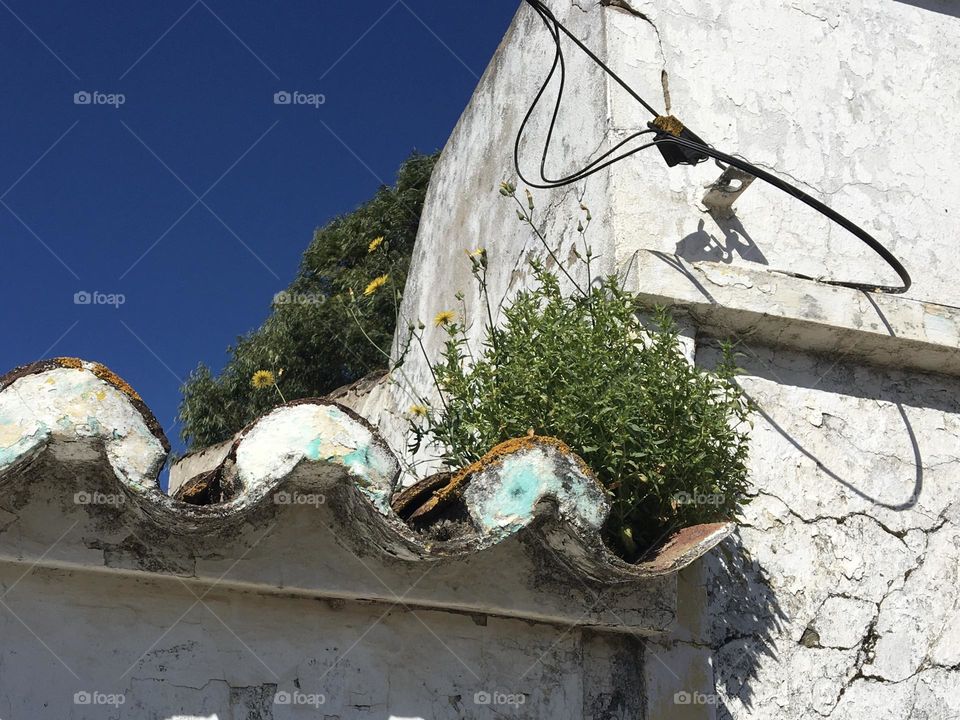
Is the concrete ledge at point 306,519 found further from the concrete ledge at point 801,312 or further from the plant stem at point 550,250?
the plant stem at point 550,250

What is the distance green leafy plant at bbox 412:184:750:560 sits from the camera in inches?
125

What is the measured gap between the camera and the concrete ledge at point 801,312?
145 inches

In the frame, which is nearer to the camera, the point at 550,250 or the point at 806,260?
the point at 806,260

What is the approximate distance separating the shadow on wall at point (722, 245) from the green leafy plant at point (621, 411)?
49 cm

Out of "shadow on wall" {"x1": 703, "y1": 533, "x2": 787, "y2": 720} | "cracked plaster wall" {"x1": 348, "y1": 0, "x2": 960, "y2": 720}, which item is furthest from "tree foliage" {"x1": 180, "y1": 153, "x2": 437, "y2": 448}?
"shadow on wall" {"x1": 703, "y1": 533, "x2": 787, "y2": 720}

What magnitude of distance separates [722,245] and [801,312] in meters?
0.41

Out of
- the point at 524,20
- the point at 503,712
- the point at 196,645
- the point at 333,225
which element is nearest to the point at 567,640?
the point at 503,712

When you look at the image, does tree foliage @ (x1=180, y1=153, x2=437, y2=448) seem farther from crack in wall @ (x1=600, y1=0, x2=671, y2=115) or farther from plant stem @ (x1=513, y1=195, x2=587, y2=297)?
crack in wall @ (x1=600, y1=0, x2=671, y2=115)

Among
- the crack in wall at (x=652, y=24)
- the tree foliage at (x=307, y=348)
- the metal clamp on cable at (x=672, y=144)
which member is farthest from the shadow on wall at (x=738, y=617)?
the tree foliage at (x=307, y=348)

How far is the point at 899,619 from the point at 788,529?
46 cm

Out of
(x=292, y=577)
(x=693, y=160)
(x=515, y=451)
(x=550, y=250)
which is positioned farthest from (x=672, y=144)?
(x=292, y=577)

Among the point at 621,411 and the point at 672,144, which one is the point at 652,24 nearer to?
the point at 672,144

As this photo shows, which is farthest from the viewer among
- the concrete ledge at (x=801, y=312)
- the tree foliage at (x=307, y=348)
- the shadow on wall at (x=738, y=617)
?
the tree foliage at (x=307, y=348)

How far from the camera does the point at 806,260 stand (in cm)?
409
